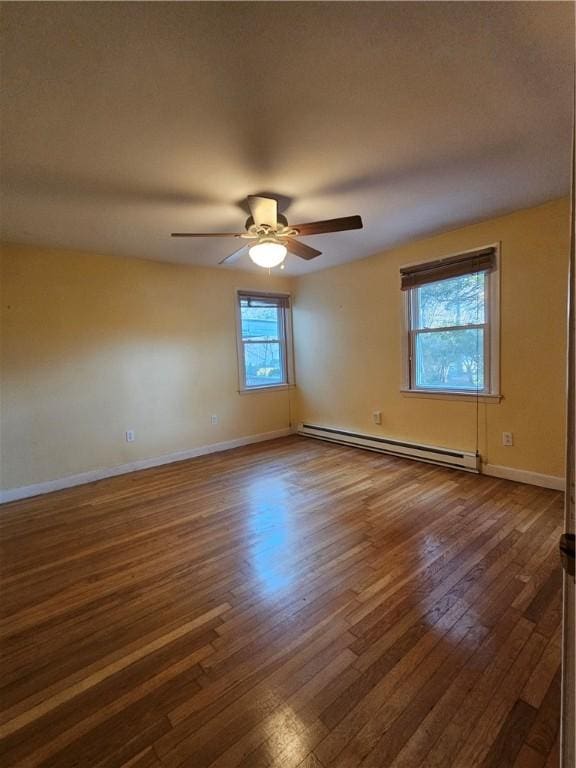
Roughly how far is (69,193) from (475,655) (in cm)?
346

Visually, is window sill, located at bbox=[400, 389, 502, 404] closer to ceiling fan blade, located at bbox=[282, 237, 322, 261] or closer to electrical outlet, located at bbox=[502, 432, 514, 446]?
electrical outlet, located at bbox=[502, 432, 514, 446]

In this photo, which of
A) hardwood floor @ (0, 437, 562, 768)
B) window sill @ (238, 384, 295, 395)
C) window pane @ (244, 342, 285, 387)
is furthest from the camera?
window pane @ (244, 342, 285, 387)

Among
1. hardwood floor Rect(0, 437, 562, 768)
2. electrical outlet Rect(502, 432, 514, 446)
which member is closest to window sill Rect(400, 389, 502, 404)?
electrical outlet Rect(502, 432, 514, 446)

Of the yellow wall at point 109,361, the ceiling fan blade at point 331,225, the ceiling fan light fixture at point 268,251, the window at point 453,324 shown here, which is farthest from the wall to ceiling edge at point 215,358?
the ceiling fan light fixture at point 268,251

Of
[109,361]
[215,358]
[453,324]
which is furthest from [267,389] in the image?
[453,324]

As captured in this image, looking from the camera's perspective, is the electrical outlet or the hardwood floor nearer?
the hardwood floor

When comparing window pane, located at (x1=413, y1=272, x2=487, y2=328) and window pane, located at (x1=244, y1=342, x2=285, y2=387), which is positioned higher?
window pane, located at (x1=413, y1=272, x2=487, y2=328)

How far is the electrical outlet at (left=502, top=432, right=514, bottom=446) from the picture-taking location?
3.16 metres

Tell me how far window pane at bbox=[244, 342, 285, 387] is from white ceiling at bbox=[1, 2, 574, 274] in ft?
7.88

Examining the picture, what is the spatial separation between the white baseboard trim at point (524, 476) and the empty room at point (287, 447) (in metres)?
0.02

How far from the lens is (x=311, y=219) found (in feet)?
9.70

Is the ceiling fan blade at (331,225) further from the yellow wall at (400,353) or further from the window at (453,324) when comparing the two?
the yellow wall at (400,353)

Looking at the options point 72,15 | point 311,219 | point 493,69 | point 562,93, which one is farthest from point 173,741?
point 311,219

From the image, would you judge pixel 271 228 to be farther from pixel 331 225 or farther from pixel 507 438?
pixel 507 438
